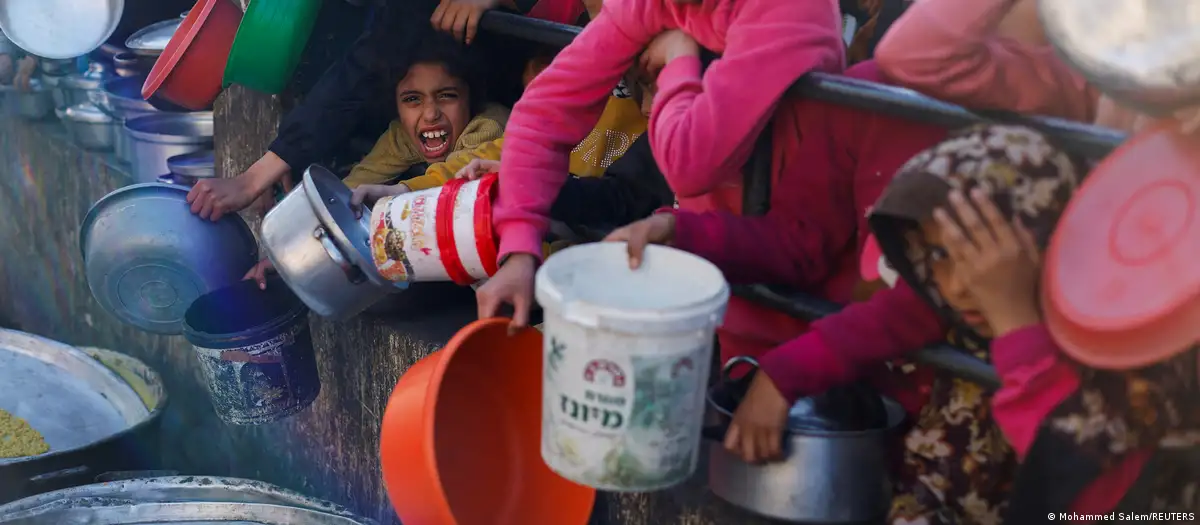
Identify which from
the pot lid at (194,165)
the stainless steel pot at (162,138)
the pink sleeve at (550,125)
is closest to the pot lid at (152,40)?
the stainless steel pot at (162,138)

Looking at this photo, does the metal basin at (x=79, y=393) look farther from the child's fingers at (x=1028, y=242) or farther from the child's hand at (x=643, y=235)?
the child's fingers at (x=1028, y=242)

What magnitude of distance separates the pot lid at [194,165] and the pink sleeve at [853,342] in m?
2.49

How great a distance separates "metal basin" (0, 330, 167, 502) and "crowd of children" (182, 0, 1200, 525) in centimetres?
192

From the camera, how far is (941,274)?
52.0 inches

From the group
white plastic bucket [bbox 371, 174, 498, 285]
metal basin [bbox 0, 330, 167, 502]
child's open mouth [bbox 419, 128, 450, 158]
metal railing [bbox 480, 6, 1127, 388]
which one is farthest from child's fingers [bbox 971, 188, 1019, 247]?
metal basin [bbox 0, 330, 167, 502]

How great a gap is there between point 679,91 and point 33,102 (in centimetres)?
483

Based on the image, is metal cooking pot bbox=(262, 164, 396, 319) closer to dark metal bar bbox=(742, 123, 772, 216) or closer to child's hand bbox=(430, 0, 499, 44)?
child's hand bbox=(430, 0, 499, 44)

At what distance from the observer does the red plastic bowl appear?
285cm

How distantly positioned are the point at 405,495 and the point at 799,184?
834 millimetres

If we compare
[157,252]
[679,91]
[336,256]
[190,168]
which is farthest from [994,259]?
[190,168]

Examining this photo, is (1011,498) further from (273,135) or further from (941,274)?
(273,135)

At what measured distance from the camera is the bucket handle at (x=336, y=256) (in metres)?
2.14

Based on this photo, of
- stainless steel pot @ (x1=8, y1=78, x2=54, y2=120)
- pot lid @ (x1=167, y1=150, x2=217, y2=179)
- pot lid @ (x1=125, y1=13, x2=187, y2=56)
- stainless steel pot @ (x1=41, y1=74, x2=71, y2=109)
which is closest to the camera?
pot lid @ (x1=167, y1=150, x2=217, y2=179)

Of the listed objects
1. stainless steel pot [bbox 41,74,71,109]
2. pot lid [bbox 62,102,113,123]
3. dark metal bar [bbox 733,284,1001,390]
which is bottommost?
stainless steel pot [bbox 41,74,71,109]
